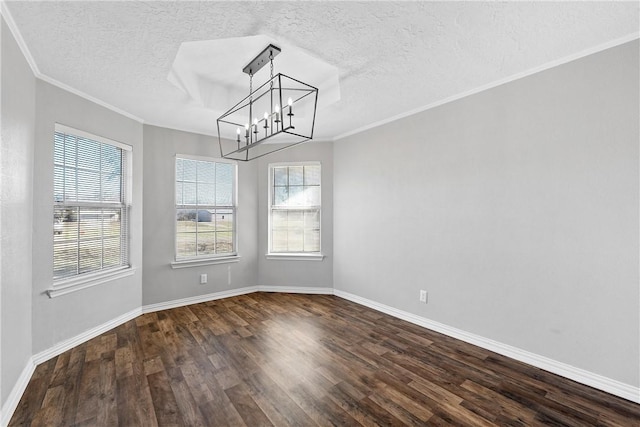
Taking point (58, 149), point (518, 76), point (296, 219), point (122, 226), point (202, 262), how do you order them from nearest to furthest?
point (518, 76) → point (58, 149) → point (122, 226) → point (202, 262) → point (296, 219)

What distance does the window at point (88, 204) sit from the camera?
9.12 feet

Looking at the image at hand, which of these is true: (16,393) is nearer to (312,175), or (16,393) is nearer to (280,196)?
(280,196)

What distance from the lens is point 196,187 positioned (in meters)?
4.23

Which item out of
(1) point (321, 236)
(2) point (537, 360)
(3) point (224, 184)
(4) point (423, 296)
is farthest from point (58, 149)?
(2) point (537, 360)

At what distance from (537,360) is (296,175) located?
3666 millimetres

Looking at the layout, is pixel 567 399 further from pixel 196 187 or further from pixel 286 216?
pixel 196 187

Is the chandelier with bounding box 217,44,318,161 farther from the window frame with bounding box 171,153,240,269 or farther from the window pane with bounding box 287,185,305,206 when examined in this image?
the window pane with bounding box 287,185,305,206

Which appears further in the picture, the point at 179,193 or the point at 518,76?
the point at 179,193

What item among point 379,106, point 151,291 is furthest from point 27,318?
point 379,106

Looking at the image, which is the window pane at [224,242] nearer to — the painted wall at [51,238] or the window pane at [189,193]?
the window pane at [189,193]

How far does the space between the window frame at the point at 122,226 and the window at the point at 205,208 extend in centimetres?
62

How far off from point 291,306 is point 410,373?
6.52 ft

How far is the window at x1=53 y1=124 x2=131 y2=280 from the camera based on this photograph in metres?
2.78

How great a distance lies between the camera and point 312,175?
467cm
